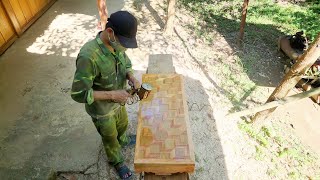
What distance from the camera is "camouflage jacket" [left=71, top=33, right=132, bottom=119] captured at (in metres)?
2.86

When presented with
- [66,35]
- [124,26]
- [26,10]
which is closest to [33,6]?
[26,10]

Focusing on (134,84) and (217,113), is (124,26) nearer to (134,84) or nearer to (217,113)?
(134,84)

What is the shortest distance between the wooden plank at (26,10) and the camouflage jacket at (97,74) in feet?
20.7

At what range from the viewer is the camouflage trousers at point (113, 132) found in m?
3.56

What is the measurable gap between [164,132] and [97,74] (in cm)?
129

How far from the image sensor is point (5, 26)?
7.35 m

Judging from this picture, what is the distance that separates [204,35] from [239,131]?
13.9 ft

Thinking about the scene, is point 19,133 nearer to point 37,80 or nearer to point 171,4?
point 37,80

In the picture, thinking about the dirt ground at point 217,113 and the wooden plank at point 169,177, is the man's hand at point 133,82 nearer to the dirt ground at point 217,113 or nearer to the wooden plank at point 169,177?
the wooden plank at point 169,177

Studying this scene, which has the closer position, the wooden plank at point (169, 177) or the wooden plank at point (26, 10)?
the wooden plank at point (169, 177)

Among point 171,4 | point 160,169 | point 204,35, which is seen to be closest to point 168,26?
point 171,4

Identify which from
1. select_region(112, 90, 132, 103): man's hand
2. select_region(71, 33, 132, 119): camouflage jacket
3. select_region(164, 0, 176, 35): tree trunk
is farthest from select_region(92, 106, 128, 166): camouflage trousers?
select_region(164, 0, 176, 35): tree trunk

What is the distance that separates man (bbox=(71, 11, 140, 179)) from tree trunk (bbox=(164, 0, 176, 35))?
499cm

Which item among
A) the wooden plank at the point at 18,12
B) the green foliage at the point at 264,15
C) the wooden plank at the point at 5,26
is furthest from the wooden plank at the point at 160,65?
the wooden plank at the point at 18,12
